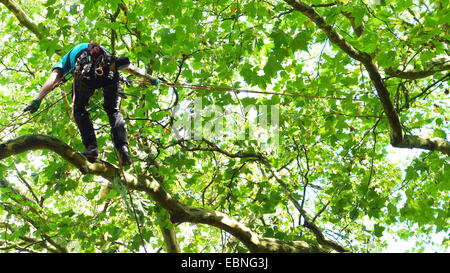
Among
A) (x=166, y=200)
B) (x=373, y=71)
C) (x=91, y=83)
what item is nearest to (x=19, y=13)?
(x=91, y=83)

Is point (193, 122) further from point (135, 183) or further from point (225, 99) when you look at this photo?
point (135, 183)

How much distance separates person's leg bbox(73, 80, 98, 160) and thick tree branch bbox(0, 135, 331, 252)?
21cm

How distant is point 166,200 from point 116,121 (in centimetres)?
102

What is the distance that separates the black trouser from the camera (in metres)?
3.65

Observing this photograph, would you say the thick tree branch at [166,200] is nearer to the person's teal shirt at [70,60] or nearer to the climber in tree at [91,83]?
the climber in tree at [91,83]

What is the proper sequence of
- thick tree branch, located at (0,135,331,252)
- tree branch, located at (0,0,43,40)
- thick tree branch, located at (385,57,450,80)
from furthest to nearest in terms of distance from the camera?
1. tree branch, located at (0,0,43,40)
2. thick tree branch, located at (385,57,450,80)
3. thick tree branch, located at (0,135,331,252)

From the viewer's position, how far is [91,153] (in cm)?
350

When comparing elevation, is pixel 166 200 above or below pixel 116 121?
below

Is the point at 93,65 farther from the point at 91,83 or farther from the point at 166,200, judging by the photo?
the point at 166,200

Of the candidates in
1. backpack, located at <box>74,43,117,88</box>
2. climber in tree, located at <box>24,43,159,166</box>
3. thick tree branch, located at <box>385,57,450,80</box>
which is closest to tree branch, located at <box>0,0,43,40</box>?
climber in tree, located at <box>24,43,159,166</box>

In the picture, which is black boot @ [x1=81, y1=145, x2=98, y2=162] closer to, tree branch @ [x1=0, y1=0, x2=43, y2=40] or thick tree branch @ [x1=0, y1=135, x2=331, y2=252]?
thick tree branch @ [x1=0, y1=135, x2=331, y2=252]

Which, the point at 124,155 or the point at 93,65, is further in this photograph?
the point at 124,155
